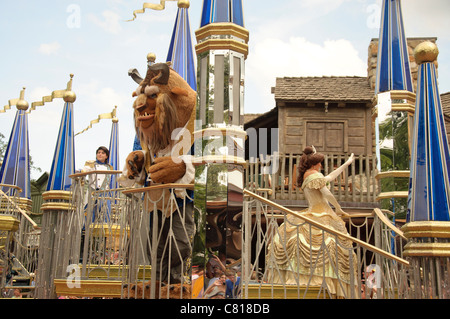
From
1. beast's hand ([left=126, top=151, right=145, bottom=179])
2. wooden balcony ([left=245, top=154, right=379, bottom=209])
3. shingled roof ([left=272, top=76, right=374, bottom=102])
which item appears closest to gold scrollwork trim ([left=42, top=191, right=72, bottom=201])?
beast's hand ([left=126, top=151, right=145, bottom=179])

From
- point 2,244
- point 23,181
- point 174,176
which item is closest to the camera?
point 174,176

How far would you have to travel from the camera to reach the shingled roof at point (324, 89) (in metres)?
16.0

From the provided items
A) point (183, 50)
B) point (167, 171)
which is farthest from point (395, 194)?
point (183, 50)

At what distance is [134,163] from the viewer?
5258 millimetres

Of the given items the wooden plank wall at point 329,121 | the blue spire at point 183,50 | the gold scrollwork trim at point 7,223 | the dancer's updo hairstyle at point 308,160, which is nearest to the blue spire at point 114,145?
the blue spire at point 183,50

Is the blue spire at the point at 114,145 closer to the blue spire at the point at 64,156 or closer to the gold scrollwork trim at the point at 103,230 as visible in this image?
the blue spire at the point at 64,156

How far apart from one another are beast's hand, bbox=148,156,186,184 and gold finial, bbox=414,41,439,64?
7.66ft

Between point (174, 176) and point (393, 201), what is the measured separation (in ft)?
9.52

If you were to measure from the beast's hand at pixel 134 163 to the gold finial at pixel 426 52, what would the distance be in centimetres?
292

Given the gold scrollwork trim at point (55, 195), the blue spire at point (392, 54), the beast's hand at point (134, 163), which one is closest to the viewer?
the beast's hand at point (134, 163)
